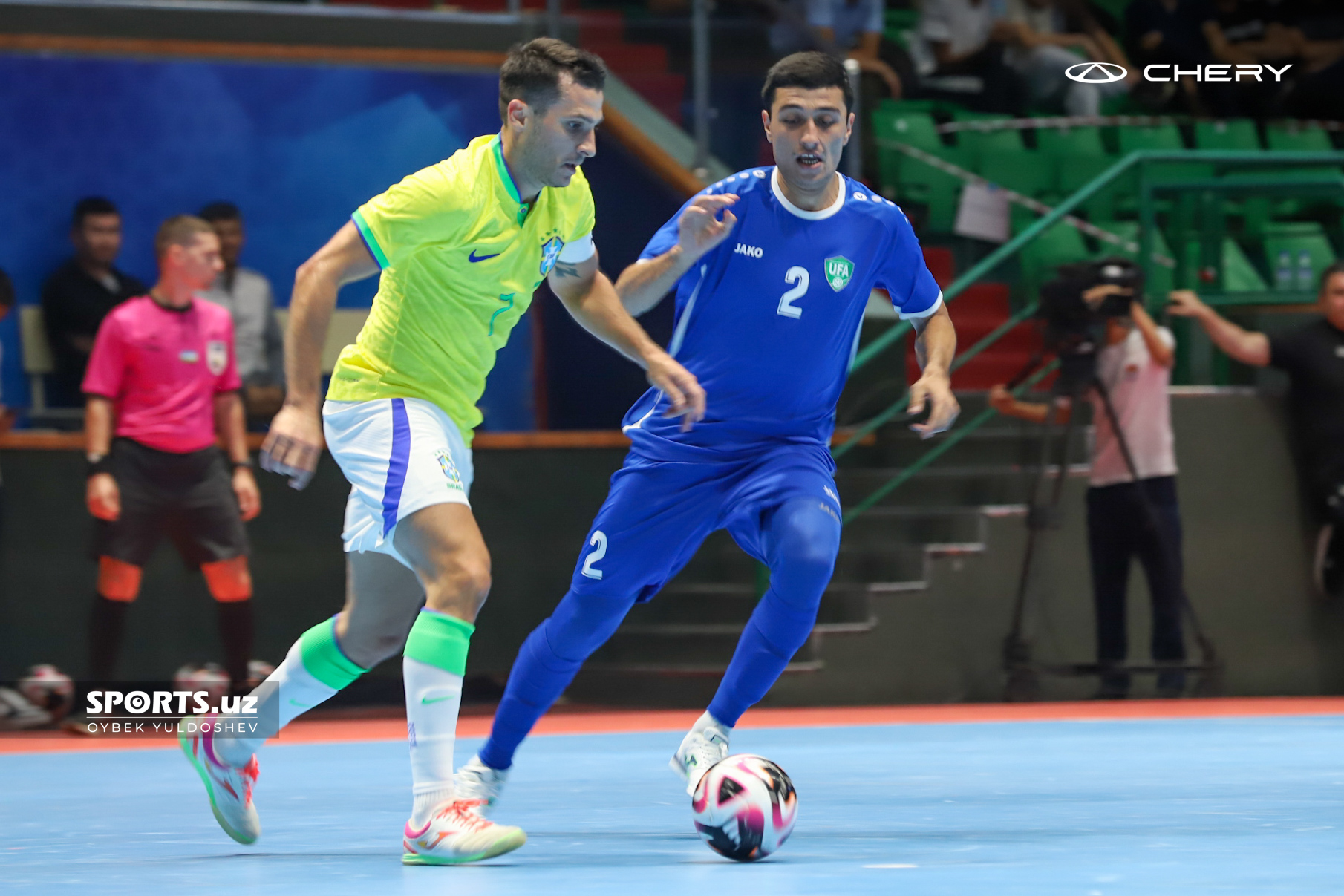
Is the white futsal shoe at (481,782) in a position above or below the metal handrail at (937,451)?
below

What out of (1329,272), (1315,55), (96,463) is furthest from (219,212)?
(1315,55)

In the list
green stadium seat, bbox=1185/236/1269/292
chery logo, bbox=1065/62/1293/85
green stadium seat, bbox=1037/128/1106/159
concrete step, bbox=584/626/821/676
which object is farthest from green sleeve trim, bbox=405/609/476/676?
chery logo, bbox=1065/62/1293/85

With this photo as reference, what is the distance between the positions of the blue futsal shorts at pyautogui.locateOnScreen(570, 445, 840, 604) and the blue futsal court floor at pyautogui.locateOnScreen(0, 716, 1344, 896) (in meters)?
0.71

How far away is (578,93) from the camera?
4504 millimetres

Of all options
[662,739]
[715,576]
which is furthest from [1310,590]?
[662,739]

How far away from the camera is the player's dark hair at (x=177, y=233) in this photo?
8727 millimetres

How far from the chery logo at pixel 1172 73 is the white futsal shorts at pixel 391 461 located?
32.7 ft

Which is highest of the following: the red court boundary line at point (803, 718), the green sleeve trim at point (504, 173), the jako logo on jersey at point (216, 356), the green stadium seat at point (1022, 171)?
the green stadium seat at point (1022, 171)

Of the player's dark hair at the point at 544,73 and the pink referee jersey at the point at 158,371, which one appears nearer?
the player's dark hair at the point at 544,73

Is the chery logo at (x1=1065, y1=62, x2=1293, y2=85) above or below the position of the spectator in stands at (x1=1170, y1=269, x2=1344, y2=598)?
above

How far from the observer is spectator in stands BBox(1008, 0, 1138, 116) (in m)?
13.3

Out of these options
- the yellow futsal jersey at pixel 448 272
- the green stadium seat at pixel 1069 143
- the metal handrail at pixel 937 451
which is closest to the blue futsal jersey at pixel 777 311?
the yellow futsal jersey at pixel 448 272

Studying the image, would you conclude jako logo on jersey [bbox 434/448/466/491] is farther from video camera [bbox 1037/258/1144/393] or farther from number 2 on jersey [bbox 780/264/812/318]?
video camera [bbox 1037/258/1144/393]

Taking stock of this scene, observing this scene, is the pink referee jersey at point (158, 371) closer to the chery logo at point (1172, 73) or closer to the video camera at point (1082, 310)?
the video camera at point (1082, 310)
